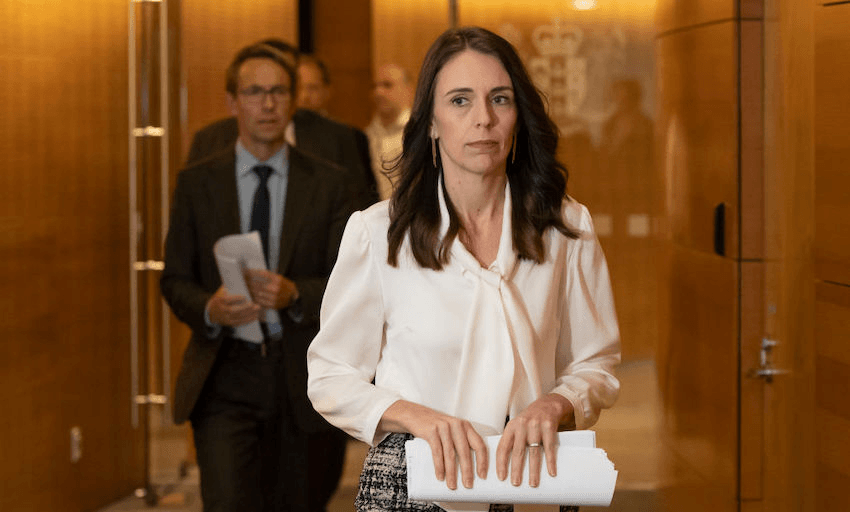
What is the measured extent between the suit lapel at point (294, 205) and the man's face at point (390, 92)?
1506mm

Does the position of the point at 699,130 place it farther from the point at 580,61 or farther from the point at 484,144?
the point at 484,144

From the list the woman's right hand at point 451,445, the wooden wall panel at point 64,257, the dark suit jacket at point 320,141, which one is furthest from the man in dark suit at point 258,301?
the woman's right hand at point 451,445

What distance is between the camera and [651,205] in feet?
19.8

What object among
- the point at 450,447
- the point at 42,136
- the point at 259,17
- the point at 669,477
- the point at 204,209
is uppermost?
the point at 259,17

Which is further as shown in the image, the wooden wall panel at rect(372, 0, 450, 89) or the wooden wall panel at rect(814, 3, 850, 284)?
the wooden wall panel at rect(372, 0, 450, 89)

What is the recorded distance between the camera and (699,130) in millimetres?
5281

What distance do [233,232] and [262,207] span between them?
208 millimetres

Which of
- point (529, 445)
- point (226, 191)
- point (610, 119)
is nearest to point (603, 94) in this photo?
point (610, 119)

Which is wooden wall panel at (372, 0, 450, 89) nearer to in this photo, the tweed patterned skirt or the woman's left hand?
the tweed patterned skirt

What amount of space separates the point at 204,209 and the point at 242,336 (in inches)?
20.7

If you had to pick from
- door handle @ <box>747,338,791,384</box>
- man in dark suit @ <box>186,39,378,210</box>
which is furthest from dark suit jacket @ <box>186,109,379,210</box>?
door handle @ <box>747,338,791,384</box>

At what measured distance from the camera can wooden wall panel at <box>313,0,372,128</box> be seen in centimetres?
622

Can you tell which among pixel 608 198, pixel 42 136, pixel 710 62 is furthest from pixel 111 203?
pixel 710 62

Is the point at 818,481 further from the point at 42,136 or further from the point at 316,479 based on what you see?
the point at 42,136
